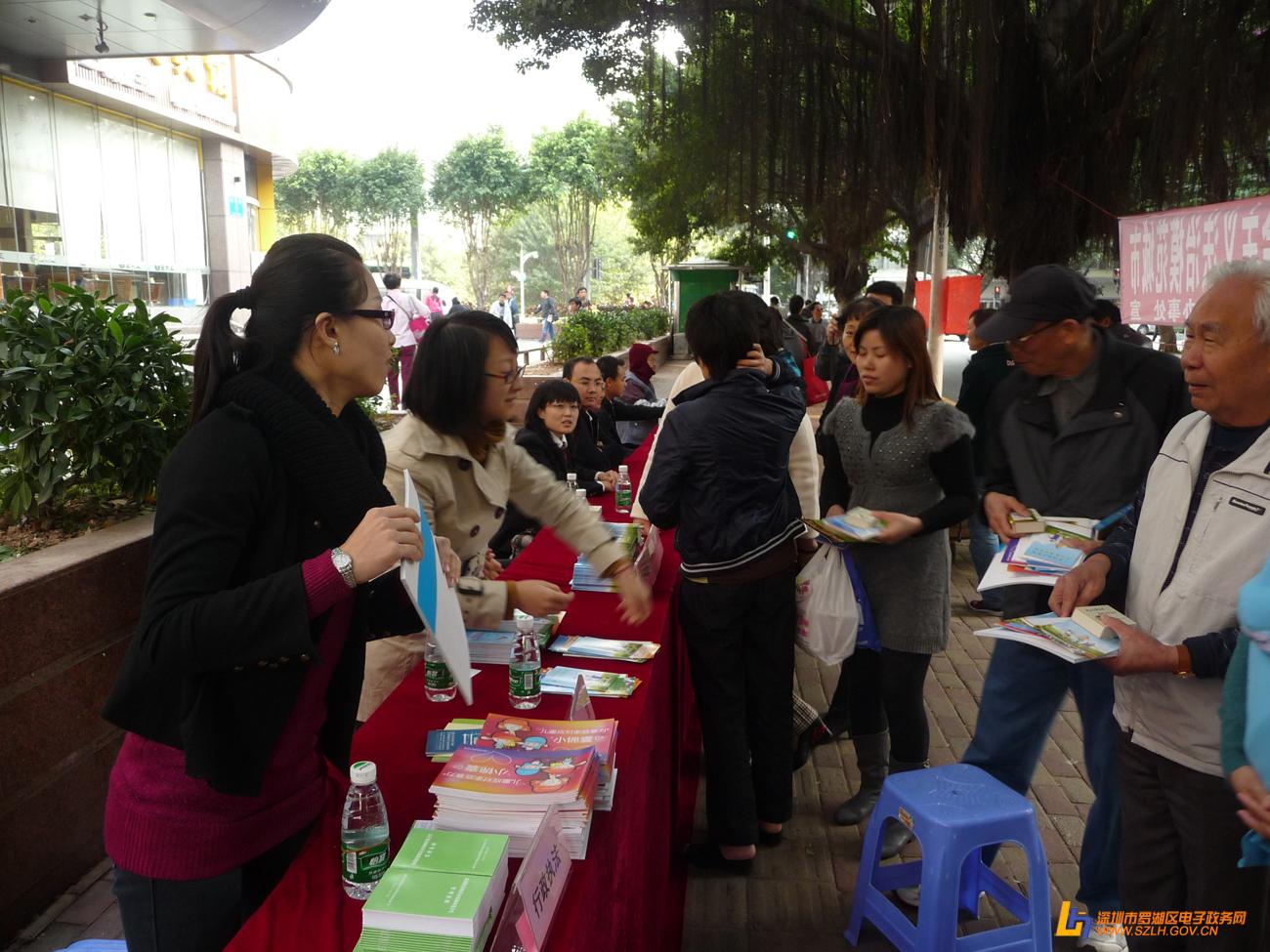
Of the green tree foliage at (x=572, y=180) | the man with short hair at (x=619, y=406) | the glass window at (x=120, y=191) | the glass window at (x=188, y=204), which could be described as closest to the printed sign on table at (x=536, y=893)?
the man with short hair at (x=619, y=406)

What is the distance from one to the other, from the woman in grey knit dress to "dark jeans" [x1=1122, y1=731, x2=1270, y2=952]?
3.14ft

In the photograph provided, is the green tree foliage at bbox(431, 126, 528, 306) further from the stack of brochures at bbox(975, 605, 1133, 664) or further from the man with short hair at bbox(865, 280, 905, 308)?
the stack of brochures at bbox(975, 605, 1133, 664)

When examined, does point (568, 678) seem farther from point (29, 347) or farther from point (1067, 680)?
point (29, 347)

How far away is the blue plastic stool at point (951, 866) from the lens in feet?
7.56

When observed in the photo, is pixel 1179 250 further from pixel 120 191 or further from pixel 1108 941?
pixel 120 191

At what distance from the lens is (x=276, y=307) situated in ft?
4.88

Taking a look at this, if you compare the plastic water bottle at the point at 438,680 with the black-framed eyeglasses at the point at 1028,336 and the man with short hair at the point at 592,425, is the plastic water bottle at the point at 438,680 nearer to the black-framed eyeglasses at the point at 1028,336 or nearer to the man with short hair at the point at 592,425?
the black-framed eyeglasses at the point at 1028,336

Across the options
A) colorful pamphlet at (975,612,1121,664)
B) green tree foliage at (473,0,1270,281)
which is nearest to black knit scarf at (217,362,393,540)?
colorful pamphlet at (975,612,1121,664)

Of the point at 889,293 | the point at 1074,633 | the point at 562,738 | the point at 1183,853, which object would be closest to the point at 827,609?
the point at 1074,633

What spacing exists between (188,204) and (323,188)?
30.4 m

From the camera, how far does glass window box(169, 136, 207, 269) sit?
72.4 ft

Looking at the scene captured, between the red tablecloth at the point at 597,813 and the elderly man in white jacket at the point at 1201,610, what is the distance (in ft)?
3.61

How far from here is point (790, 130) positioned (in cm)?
395

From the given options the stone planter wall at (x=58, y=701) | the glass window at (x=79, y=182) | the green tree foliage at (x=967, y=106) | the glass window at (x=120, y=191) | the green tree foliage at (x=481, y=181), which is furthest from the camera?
the green tree foliage at (x=481, y=181)
